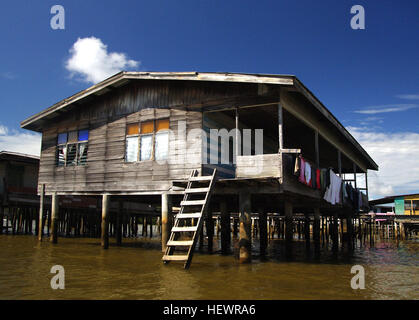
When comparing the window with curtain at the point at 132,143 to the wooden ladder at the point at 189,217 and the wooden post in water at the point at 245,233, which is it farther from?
the wooden post in water at the point at 245,233

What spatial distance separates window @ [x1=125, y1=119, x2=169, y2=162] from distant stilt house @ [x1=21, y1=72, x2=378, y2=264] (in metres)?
0.04

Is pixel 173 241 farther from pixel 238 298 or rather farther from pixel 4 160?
pixel 4 160

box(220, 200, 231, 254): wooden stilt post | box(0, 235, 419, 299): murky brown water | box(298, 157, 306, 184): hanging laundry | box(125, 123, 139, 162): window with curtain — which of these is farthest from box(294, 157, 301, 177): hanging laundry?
box(125, 123, 139, 162): window with curtain

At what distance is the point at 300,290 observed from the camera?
7.87 m

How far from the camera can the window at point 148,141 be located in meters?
14.6

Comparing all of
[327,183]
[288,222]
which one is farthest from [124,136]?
[327,183]

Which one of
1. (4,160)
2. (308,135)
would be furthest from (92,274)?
(4,160)

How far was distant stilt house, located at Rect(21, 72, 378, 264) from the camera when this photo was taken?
1205cm

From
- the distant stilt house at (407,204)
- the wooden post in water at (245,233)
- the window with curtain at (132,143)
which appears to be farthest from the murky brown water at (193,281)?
the distant stilt house at (407,204)

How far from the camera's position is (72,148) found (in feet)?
58.0

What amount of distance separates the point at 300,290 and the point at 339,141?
14043 mm

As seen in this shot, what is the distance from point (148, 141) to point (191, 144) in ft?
7.77
